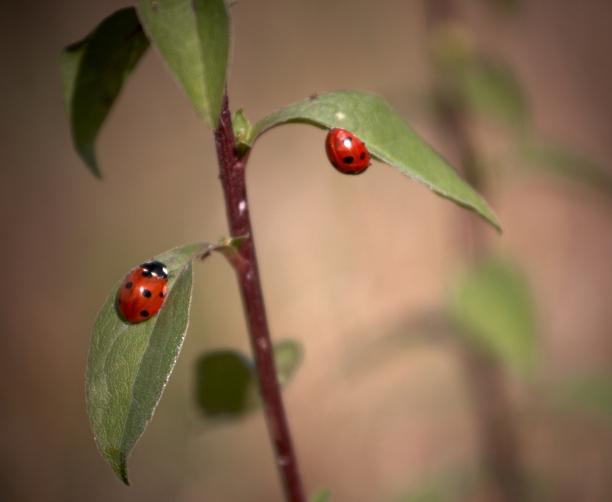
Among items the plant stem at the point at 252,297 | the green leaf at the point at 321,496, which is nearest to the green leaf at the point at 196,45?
the plant stem at the point at 252,297

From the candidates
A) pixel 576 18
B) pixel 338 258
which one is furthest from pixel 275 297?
pixel 576 18

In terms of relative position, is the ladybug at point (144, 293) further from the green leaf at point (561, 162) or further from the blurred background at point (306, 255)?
the blurred background at point (306, 255)

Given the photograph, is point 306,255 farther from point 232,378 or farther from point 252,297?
point 252,297

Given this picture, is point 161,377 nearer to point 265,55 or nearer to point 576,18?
point 265,55

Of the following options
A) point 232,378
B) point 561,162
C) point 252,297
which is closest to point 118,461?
point 252,297

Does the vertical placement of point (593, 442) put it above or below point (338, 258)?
below
